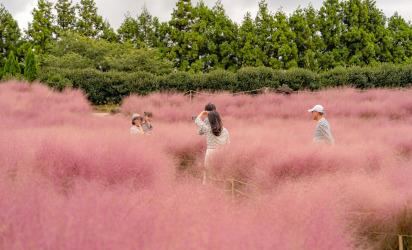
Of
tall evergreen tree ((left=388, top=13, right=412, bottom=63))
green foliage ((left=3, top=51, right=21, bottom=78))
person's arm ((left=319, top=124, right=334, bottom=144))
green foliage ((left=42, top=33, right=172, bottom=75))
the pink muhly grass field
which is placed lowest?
the pink muhly grass field

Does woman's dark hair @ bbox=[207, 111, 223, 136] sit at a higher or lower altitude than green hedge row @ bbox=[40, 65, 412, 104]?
lower

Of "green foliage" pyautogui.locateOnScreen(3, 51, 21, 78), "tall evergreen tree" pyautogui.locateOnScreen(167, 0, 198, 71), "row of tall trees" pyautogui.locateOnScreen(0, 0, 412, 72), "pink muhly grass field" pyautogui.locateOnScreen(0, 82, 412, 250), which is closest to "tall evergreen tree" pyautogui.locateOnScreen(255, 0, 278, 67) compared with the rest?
"row of tall trees" pyautogui.locateOnScreen(0, 0, 412, 72)

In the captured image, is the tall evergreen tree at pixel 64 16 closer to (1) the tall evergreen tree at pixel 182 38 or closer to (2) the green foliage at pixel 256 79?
(1) the tall evergreen tree at pixel 182 38

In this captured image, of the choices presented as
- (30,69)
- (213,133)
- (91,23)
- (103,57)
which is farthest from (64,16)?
(213,133)

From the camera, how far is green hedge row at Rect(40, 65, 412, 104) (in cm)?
2223

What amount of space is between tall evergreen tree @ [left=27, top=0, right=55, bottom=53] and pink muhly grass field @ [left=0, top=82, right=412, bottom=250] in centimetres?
2796

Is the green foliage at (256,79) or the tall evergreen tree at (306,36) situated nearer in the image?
the green foliage at (256,79)

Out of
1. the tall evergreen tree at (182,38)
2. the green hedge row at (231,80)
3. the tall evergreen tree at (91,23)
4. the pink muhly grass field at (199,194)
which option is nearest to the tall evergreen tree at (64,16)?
the tall evergreen tree at (91,23)

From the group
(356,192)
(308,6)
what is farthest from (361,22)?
(356,192)

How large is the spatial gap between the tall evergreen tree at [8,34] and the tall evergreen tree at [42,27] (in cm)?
110

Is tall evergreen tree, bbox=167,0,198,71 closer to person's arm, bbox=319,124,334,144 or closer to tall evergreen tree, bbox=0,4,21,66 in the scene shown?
tall evergreen tree, bbox=0,4,21,66

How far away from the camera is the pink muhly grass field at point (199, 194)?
2.67 metres

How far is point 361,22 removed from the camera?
34812mm

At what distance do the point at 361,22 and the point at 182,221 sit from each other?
1358 inches
